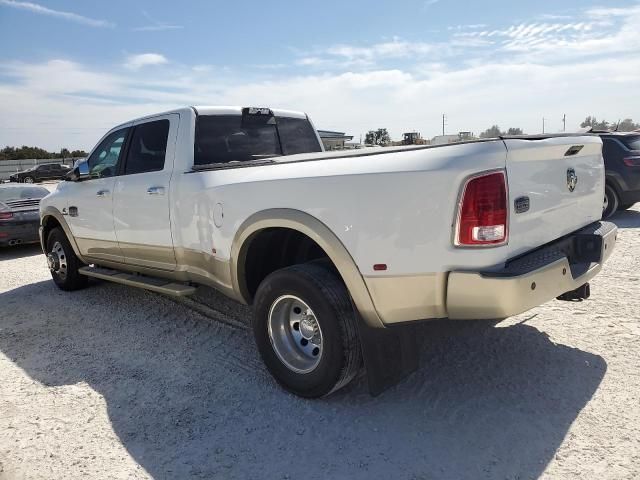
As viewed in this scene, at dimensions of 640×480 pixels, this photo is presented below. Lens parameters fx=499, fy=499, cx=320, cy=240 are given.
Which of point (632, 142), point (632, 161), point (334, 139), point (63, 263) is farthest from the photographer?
point (632, 142)

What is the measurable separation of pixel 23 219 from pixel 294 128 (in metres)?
6.62

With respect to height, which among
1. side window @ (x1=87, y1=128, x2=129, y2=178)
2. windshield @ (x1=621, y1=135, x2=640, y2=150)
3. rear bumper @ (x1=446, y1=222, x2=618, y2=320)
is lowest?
rear bumper @ (x1=446, y1=222, x2=618, y2=320)

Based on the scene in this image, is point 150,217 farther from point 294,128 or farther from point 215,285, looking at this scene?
point 294,128

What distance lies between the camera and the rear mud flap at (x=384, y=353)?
289cm

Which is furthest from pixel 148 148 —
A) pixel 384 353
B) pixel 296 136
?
pixel 384 353

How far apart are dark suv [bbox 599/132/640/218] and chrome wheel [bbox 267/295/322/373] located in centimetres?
786

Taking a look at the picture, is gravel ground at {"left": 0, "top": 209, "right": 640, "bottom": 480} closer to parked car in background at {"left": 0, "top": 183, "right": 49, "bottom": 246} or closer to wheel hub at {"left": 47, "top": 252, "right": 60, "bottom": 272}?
wheel hub at {"left": 47, "top": 252, "right": 60, "bottom": 272}

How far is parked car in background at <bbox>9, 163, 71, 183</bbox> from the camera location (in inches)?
1524

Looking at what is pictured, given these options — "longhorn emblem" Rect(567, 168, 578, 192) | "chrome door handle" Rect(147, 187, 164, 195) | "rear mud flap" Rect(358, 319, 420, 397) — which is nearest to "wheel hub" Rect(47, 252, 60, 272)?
"chrome door handle" Rect(147, 187, 164, 195)

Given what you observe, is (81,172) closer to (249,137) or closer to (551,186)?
(249,137)

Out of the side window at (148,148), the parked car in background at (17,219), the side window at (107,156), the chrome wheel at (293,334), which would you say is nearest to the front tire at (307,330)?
the chrome wheel at (293,334)

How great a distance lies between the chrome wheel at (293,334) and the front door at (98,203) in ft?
8.10

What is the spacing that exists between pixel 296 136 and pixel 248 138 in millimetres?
659

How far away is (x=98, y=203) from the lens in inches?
207
